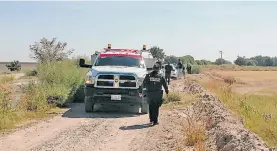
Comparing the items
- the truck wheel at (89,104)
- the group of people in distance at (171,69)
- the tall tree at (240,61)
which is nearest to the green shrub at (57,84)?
the truck wheel at (89,104)

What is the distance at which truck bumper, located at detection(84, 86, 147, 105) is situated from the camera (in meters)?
15.2

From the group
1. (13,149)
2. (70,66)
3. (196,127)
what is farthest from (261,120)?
(70,66)

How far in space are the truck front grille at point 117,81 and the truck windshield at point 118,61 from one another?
4.84 ft

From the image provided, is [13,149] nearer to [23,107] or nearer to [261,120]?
[23,107]

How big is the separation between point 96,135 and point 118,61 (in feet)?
20.0

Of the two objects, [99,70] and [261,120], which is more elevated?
[99,70]

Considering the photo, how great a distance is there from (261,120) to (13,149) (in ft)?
24.1

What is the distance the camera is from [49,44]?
56.3 m

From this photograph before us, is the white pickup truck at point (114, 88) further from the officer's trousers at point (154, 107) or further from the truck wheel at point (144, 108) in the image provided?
the officer's trousers at point (154, 107)

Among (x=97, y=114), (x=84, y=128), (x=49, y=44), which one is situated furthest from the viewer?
(x=49, y=44)

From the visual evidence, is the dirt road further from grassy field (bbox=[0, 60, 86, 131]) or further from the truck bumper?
grassy field (bbox=[0, 60, 86, 131])

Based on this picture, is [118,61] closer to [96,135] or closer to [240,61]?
[96,135]

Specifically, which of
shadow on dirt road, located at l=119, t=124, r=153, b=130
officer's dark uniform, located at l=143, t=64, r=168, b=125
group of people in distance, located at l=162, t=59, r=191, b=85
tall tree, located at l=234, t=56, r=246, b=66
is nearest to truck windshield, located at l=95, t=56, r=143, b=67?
officer's dark uniform, located at l=143, t=64, r=168, b=125

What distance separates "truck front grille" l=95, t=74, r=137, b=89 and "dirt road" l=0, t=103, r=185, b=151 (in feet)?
3.71
